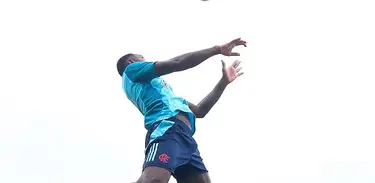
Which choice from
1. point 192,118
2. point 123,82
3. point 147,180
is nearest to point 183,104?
point 192,118

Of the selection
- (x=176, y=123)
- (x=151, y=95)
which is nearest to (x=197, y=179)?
(x=176, y=123)

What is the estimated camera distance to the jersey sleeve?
24.5 feet

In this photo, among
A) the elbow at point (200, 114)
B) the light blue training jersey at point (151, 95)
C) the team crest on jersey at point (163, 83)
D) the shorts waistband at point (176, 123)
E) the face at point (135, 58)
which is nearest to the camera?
the shorts waistband at point (176, 123)

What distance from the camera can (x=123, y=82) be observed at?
7922 millimetres

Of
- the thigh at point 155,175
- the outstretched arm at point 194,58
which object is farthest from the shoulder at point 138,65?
the thigh at point 155,175

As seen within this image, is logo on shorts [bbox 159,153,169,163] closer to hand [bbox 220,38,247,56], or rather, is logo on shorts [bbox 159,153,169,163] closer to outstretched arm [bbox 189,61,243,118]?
hand [bbox 220,38,247,56]

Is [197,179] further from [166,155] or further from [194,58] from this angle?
[194,58]

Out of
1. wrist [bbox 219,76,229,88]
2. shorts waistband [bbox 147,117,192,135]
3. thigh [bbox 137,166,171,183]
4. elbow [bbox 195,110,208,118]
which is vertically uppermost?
wrist [bbox 219,76,229,88]

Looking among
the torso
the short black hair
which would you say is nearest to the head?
the short black hair

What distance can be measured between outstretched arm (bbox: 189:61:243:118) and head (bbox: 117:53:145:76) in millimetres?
817

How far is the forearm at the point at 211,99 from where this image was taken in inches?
332

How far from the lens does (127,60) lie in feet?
26.7

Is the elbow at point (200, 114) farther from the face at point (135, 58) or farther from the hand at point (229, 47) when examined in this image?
the hand at point (229, 47)

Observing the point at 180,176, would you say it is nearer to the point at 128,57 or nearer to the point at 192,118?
the point at 192,118
